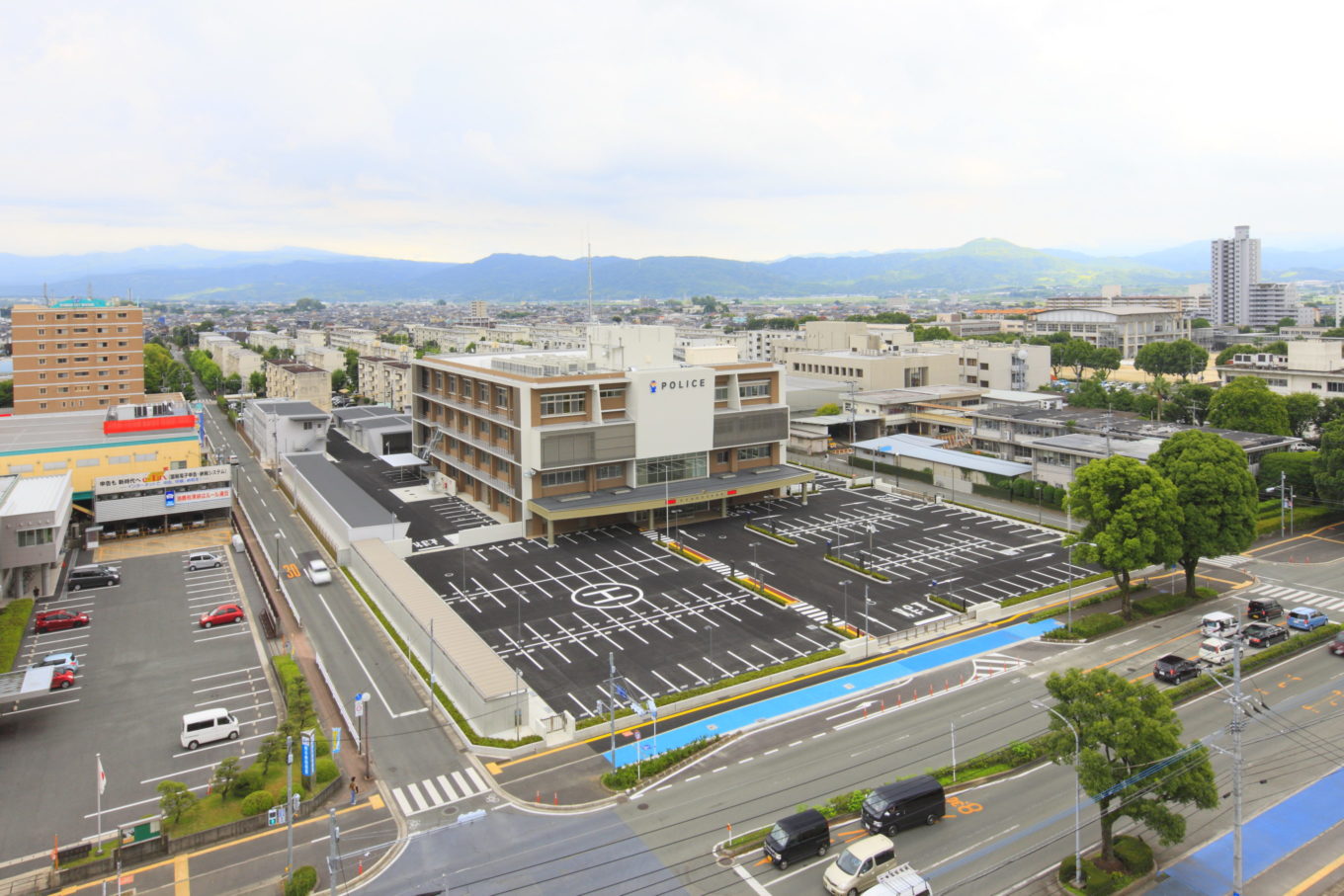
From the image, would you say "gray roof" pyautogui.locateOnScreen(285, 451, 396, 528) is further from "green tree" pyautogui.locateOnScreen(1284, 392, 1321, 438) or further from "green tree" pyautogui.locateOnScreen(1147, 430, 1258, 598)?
"green tree" pyautogui.locateOnScreen(1284, 392, 1321, 438)

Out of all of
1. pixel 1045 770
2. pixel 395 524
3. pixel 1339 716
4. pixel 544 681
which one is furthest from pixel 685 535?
pixel 1339 716

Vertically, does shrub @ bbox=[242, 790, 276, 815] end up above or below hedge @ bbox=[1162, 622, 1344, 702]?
below

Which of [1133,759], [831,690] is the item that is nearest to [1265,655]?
[831,690]

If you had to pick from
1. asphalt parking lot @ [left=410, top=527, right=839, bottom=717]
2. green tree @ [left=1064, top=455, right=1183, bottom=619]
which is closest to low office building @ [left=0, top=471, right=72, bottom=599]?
asphalt parking lot @ [left=410, top=527, right=839, bottom=717]

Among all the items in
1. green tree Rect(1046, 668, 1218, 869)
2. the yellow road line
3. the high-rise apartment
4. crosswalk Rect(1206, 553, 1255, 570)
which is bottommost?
the yellow road line

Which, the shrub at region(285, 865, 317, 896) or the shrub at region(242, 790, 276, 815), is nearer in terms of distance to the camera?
the shrub at region(285, 865, 317, 896)

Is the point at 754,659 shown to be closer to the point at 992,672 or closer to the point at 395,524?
the point at 992,672

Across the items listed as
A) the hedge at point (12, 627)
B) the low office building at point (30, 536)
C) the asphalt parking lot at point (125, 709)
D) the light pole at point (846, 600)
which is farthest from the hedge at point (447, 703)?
the low office building at point (30, 536)

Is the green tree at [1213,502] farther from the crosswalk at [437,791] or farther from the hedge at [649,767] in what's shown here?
the crosswalk at [437,791]
